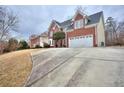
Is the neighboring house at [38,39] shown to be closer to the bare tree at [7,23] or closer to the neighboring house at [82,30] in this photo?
the neighboring house at [82,30]

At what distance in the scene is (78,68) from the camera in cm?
259

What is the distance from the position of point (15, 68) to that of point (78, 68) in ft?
2.78

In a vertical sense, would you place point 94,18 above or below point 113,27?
above

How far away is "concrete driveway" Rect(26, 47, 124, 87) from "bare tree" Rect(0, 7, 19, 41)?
491 millimetres

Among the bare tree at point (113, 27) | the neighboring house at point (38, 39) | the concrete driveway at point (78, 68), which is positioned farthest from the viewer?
the neighboring house at point (38, 39)

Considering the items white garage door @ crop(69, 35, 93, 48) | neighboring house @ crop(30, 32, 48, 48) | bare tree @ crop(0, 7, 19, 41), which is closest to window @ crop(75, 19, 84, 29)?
white garage door @ crop(69, 35, 93, 48)

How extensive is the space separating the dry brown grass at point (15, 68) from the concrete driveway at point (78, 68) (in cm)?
9

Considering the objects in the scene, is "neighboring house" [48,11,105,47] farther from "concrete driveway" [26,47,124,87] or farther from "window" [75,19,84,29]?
"concrete driveway" [26,47,124,87]

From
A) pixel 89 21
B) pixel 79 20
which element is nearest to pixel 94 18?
pixel 89 21

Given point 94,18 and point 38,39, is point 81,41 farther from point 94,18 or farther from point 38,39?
point 38,39

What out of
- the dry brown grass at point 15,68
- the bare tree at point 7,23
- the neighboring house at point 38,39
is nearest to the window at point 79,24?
the neighboring house at point 38,39

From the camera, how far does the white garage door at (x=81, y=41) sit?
9.02ft

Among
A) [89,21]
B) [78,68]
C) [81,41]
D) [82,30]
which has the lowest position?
[78,68]

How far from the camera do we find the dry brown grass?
2.60 metres
